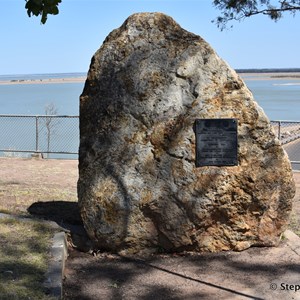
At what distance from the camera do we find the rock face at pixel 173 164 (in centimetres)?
660

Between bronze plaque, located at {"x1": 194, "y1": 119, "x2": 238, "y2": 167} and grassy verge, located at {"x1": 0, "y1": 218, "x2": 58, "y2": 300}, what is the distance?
6.69ft

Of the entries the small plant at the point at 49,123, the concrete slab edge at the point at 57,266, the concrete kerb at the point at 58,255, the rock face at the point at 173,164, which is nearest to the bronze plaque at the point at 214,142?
the rock face at the point at 173,164

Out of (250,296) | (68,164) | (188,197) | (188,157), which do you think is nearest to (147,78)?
(188,157)

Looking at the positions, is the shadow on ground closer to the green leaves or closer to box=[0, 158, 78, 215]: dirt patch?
box=[0, 158, 78, 215]: dirt patch

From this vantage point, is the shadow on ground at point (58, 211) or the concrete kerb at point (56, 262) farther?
the shadow on ground at point (58, 211)

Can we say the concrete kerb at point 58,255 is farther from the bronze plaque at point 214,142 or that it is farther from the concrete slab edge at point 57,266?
the bronze plaque at point 214,142

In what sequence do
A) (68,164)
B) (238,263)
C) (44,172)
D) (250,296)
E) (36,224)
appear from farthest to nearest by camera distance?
(68,164) → (44,172) → (36,224) → (238,263) → (250,296)

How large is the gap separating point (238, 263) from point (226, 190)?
840 millimetres

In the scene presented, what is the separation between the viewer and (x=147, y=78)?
22.2 ft

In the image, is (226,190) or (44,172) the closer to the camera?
(226,190)

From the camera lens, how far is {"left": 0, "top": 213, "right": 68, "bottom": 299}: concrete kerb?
17.0 ft

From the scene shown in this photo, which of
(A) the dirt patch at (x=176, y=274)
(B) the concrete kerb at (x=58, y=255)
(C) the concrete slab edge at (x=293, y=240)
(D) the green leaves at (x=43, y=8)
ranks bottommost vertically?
(A) the dirt patch at (x=176, y=274)

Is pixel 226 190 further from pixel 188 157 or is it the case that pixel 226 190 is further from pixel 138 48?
pixel 138 48

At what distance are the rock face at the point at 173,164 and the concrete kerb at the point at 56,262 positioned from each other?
0.38 m
